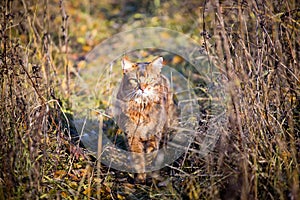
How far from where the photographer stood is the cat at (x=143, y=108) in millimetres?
3758

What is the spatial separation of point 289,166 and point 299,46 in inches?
49.6

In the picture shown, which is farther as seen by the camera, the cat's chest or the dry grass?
the cat's chest

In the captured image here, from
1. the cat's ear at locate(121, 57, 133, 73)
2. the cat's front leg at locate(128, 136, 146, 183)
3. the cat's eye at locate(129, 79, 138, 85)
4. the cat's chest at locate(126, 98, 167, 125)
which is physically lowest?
the cat's front leg at locate(128, 136, 146, 183)

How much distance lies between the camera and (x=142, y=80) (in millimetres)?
3740

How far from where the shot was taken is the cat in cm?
376

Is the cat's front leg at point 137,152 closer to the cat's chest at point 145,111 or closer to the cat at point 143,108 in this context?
the cat at point 143,108

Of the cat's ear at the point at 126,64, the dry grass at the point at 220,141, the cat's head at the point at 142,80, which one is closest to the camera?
the dry grass at the point at 220,141

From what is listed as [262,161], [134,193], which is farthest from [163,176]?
[262,161]

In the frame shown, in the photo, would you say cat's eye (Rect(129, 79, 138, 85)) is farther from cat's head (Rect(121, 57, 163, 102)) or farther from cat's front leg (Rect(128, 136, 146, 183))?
cat's front leg (Rect(128, 136, 146, 183))

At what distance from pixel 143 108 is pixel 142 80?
255 mm

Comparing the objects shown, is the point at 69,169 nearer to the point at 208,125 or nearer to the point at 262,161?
the point at 208,125

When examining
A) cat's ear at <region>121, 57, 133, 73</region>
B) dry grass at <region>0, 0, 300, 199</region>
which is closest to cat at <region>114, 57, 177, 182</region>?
cat's ear at <region>121, 57, 133, 73</region>

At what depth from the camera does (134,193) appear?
351 cm

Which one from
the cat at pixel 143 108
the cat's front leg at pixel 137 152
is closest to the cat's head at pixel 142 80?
the cat at pixel 143 108
